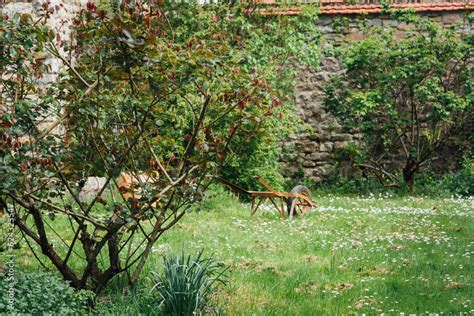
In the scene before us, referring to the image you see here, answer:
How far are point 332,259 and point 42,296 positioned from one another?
329cm

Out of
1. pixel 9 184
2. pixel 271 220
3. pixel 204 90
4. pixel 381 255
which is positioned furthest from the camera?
pixel 271 220

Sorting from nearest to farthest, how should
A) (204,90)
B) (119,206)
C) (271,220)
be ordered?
1. (119,206)
2. (204,90)
3. (271,220)

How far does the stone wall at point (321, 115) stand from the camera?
14.8m

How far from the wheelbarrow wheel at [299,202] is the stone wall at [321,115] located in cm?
427

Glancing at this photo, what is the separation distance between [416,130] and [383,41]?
79.1 inches

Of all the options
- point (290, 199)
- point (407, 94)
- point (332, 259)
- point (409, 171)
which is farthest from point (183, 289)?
point (407, 94)

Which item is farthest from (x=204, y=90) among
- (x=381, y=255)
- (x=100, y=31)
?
(x=381, y=255)

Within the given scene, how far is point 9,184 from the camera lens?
4.14 meters

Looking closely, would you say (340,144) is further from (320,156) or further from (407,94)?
(407,94)

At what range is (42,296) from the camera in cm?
432

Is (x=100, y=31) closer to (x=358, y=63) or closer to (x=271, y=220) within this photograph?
(x=271, y=220)

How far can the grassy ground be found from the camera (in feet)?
17.2

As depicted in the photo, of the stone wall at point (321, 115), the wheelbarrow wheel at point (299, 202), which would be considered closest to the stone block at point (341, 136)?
the stone wall at point (321, 115)

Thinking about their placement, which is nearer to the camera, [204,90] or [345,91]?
[204,90]
